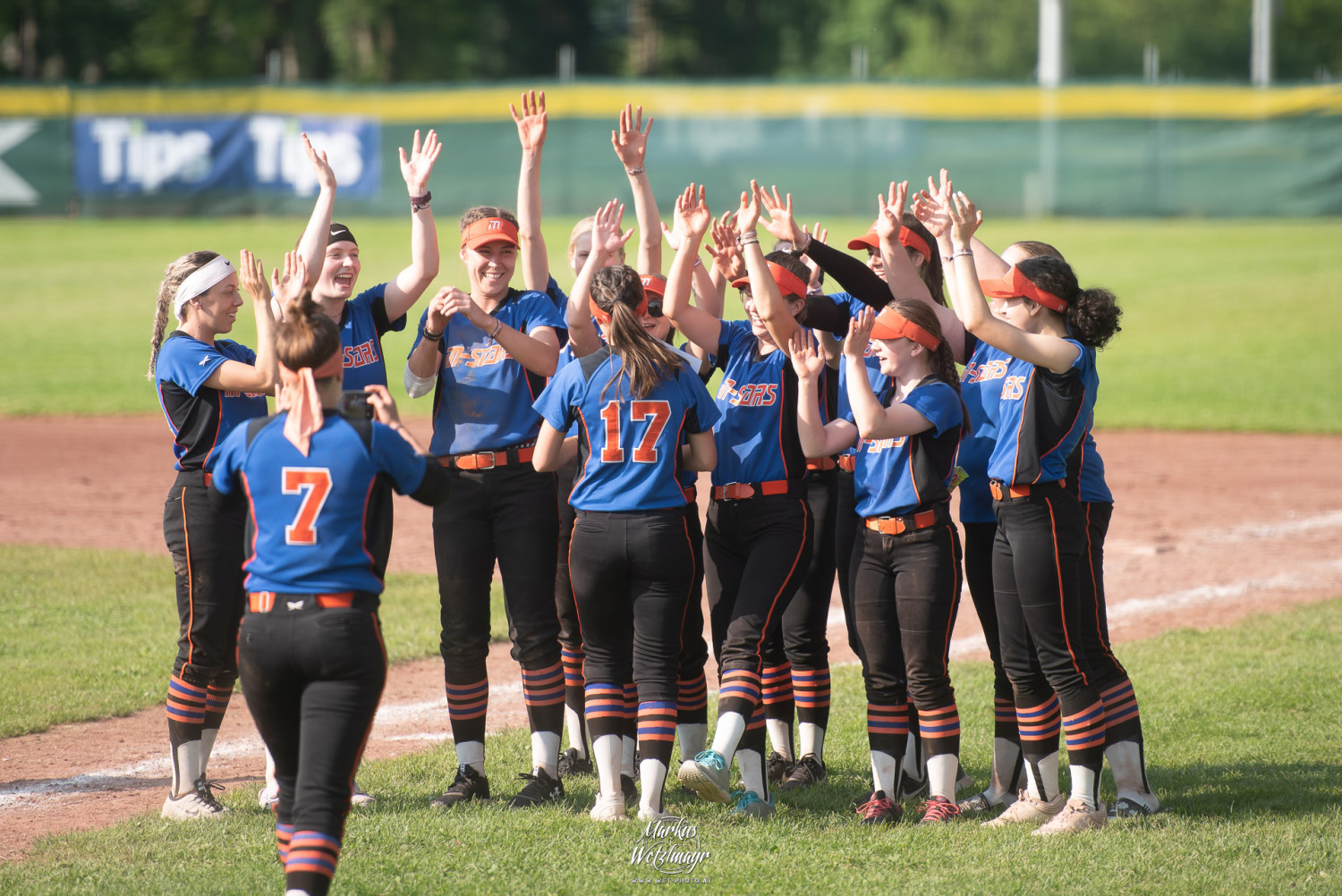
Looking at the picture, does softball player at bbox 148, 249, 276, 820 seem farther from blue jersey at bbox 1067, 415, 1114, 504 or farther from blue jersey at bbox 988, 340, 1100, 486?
blue jersey at bbox 1067, 415, 1114, 504

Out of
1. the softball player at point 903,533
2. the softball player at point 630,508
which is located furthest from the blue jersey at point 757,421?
the softball player at point 630,508

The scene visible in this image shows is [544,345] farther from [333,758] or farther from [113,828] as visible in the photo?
[113,828]

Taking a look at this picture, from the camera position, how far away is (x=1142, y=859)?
4426mm

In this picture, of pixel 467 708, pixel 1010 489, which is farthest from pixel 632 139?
pixel 467 708

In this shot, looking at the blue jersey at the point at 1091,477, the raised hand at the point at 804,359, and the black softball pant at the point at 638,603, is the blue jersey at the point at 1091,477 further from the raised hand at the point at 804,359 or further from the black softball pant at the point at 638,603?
the black softball pant at the point at 638,603

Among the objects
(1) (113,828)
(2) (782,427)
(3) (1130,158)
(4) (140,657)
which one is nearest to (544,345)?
(2) (782,427)

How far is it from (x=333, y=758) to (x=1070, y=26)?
66681 millimetres

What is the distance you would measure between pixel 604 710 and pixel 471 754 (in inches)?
26.7

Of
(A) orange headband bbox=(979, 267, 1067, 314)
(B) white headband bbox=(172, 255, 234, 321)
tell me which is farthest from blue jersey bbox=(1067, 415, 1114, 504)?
(B) white headband bbox=(172, 255, 234, 321)

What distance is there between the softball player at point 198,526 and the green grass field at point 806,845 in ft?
0.85

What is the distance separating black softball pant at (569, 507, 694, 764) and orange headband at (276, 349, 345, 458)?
1.25m

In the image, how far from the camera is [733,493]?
16.8 ft

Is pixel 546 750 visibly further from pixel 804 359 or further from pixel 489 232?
pixel 489 232

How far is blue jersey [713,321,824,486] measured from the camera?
16.8 feet
